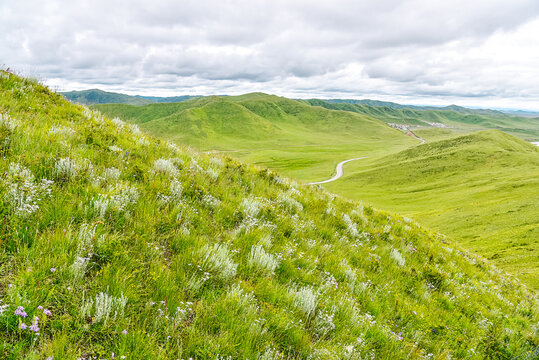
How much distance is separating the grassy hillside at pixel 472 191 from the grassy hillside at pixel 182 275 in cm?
1629

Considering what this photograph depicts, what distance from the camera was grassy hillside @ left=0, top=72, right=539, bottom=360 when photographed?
241 cm

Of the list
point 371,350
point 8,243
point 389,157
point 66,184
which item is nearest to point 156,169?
point 66,184

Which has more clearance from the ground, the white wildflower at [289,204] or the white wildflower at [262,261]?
the white wildflower at [289,204]

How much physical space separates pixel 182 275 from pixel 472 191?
70336 mm

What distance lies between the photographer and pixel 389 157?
115688mm

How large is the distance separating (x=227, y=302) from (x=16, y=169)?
3.56 meters

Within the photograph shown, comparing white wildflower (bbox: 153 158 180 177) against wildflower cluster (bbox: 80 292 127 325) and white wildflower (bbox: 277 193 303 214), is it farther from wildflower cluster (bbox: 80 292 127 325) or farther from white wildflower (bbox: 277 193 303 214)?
wildflower cluster (bbox: 80 292 127 325)

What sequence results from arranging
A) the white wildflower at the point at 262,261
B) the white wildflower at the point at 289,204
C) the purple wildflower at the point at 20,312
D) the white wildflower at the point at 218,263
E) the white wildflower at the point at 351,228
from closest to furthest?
1. the purple wildflower at the point at 20,312
2. the white wildflower at the point at 218,263
3. the white wildflower at the point at 262,261
4. the white wildflower at the point at 289,204
5. the white wildflower at the point at 351,228

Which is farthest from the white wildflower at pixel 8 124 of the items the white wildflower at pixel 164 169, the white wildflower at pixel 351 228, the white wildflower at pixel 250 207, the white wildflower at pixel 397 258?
the white wildflower at pixel 397 258

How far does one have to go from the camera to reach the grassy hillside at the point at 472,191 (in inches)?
983

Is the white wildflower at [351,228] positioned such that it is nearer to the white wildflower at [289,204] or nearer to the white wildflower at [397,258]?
the white wildflower at [397,258]

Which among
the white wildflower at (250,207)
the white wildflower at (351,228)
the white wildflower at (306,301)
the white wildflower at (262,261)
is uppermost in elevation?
the white wildflower at (250,207)

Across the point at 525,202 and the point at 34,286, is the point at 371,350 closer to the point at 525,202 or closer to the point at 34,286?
the point at 34,286

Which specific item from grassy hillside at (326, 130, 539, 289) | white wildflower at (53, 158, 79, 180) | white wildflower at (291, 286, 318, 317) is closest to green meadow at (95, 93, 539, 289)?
grassy hillside at (326, 130, 539, 289)
